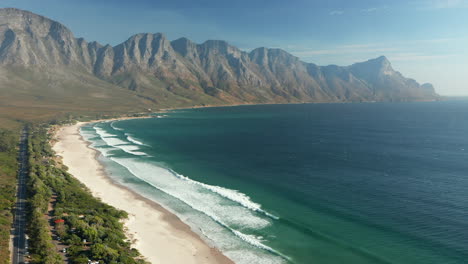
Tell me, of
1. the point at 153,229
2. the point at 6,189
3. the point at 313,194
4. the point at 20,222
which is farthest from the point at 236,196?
the point at 6,189

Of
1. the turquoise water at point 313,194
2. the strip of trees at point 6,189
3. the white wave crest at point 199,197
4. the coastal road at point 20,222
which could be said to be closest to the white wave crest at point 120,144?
the turquoise water at point 313,194

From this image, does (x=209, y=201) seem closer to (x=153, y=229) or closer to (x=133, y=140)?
(x=153, y=229)

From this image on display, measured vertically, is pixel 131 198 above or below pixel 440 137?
below

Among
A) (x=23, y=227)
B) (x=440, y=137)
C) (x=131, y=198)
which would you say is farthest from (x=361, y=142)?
(x=23, y=227)

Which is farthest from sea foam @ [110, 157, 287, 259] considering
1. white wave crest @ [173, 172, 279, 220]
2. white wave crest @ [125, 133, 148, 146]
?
white wave crest @ [125, 133, 148, 146]

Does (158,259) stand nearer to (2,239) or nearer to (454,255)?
(2,239)

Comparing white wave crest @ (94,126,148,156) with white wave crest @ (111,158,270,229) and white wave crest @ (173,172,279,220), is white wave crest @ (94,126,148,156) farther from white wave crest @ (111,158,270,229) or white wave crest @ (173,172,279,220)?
white wave crest @ (173,172,279,220)

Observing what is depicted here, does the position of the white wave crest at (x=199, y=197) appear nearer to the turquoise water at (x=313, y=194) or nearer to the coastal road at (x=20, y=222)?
the turquoise water at (x=313, y=194)
